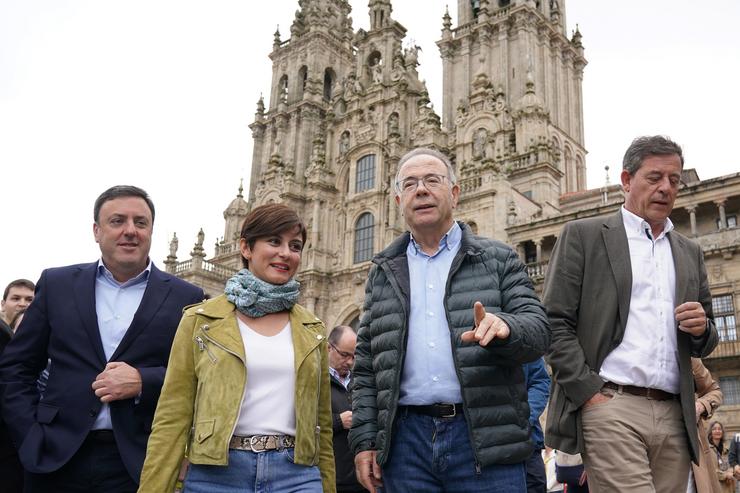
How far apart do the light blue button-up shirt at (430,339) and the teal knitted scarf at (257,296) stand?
77 cm

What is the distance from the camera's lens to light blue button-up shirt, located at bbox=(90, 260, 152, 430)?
4832 millimetres

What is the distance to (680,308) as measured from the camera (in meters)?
4.35

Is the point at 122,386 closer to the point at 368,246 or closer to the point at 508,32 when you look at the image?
the point at 368,246

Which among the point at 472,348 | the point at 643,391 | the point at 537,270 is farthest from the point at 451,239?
the point at 537,270

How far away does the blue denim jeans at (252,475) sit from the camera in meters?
3.82

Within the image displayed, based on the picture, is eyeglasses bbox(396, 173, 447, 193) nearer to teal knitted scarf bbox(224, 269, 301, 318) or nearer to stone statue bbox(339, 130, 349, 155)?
teal knitted scarf bbox(224, 269, 301, 318)

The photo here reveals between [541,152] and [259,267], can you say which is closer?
[259,267]

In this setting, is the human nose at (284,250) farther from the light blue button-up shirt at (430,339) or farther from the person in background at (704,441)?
the person in background at (704,441)

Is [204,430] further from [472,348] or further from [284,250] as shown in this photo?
[472,348]

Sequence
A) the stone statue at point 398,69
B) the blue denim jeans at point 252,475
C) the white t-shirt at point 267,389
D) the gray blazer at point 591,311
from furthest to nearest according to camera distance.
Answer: the stone statue at point 398,69
the gray blazer at point 591,311
the white t-shirt at point 267,389
the blue denim jeans at point 252,475

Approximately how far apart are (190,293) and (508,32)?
119ft

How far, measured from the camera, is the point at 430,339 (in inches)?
165

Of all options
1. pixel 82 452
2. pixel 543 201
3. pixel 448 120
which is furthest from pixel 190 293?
pixel 448 120

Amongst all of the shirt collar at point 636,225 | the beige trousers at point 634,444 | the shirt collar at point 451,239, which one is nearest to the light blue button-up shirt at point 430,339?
the shirt collar at point 451,239
